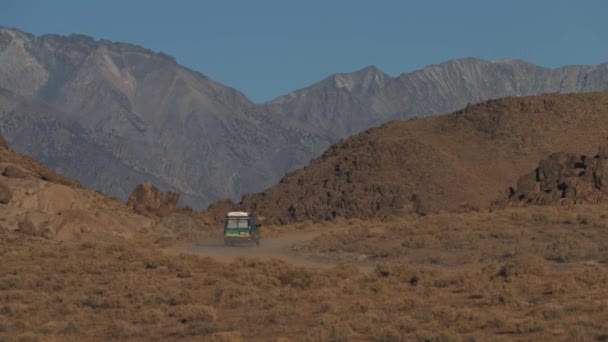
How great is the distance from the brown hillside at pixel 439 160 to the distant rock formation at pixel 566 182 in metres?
6.27

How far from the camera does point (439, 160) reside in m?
94.3

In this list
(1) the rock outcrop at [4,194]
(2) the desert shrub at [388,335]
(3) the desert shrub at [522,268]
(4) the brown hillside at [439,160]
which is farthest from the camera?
(4) the brown hillside at [439,160]

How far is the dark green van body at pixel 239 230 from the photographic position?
54.1m

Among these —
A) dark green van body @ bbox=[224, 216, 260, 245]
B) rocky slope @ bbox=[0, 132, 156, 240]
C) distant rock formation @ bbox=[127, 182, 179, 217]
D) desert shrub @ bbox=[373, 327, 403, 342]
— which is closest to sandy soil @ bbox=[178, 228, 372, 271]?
dark green van body @ bbox=[224, 216, 260, 245]

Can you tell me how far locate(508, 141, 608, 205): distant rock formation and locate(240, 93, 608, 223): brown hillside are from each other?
6.27 meters

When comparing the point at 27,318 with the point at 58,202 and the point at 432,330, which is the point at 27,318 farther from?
the point at 58,202

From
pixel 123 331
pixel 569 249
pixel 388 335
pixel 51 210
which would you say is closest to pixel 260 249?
pixel 51 210

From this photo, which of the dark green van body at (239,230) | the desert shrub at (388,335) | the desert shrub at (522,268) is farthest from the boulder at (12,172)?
the desert shrub at (388,335)

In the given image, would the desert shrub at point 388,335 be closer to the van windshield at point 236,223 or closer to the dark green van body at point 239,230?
the dark green van body at point 239,230

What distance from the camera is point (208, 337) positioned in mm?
20234

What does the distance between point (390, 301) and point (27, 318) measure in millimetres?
7614

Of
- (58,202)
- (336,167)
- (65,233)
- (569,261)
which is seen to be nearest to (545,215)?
(569,261)

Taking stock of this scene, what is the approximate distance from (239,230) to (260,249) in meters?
2.42

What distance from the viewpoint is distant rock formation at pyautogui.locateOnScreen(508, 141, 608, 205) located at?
6819cm
